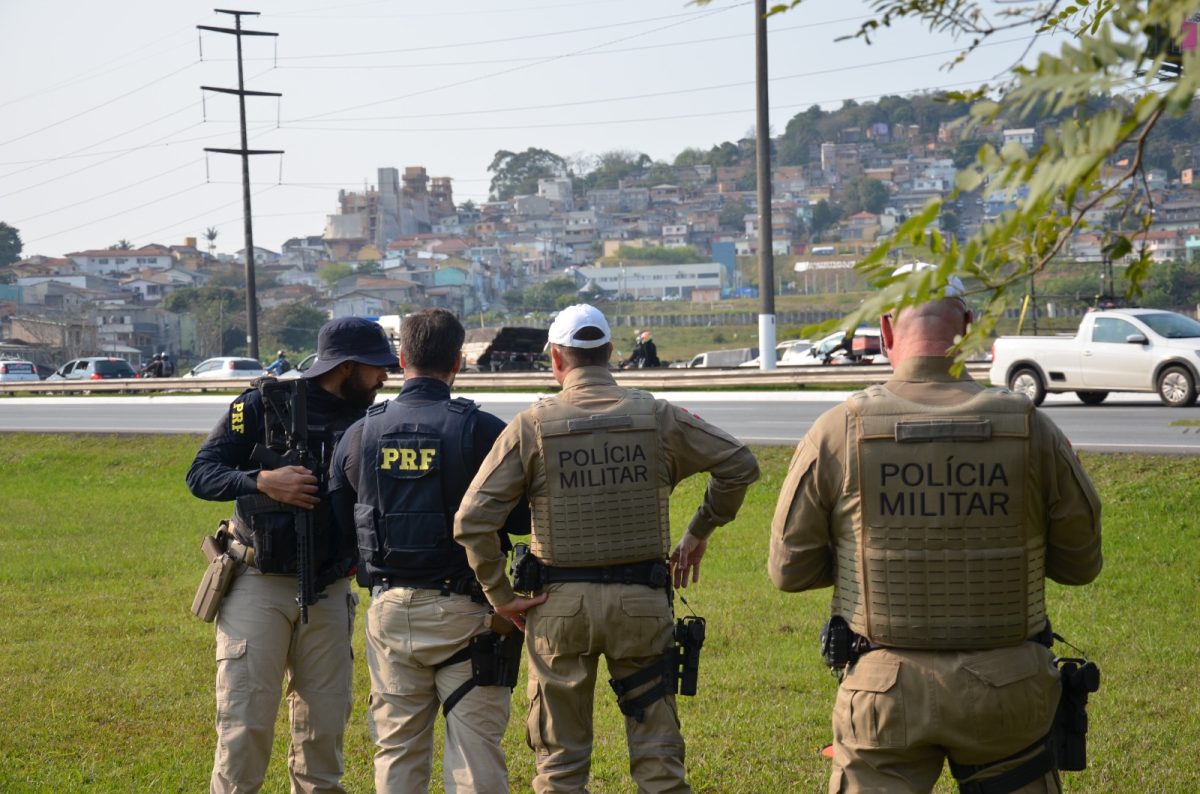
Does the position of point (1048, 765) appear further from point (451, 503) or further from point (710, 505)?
point (451, 503)

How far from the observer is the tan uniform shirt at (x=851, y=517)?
376cm

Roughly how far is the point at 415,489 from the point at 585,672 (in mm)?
894

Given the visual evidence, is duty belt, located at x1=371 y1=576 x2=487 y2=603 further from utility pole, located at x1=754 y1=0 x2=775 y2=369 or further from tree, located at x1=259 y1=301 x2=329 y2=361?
tree, located at x1=259 y1=301 x2=329 y2=361

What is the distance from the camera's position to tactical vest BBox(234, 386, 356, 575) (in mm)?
5270

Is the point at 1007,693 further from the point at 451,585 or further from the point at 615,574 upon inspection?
the point at 451,585

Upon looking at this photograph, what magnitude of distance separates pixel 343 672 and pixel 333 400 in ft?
3.56

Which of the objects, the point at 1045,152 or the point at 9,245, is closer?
the point at 1045,152

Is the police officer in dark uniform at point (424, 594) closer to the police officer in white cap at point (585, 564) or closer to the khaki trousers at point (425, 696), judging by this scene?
the khaki trousers at point (425, 696)

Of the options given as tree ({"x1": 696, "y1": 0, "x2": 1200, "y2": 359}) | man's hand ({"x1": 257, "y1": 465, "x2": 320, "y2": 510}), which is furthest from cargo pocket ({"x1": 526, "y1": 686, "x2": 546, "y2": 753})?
tree ({"x1": 696, "y1": 0, "x2": 1200, "y2": 359})

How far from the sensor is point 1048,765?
148 inches

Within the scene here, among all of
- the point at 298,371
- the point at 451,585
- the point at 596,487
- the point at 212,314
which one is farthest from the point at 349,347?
the point at 212,314

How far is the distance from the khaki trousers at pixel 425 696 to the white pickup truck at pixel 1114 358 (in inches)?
683

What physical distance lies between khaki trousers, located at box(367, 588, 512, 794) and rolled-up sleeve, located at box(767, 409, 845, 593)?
4.68 feet

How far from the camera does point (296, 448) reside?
17.5ft
